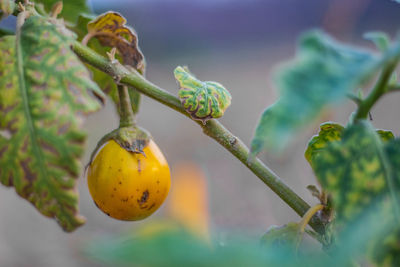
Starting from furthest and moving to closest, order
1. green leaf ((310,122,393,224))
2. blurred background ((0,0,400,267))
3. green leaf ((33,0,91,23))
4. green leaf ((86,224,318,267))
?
blurred background ((0,0,400,267)) < green leaf ((33,0,91,23)) < green leaf ((310,122,393,224)) < green leaf ((86,224,318,267))

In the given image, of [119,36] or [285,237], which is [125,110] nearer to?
[119,36]

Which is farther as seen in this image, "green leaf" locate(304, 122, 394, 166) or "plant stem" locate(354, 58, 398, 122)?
"green leaf" locate(304, 122, 394, 166)

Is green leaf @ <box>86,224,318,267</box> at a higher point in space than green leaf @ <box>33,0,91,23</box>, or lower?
lower

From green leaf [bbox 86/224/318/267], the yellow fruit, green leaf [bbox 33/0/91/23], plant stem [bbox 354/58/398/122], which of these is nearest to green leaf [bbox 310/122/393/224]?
plant stem [bbox 354/58/398/122]

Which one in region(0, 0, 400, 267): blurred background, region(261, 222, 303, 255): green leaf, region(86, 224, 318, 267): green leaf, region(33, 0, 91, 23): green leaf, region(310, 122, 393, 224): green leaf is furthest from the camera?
region(0, 0, 400, 267): blurred background

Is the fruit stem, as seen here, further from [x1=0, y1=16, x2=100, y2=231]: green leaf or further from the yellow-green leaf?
[x1=0, y1=16, x2=100, y2=231]: green leaf

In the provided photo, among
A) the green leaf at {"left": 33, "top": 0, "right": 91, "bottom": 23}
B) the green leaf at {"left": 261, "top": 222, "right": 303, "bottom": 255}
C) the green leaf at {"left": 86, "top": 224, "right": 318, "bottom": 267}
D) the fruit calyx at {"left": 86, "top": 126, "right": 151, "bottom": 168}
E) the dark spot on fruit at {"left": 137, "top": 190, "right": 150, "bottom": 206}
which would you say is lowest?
the green leaf at {"left": 86, "top": 224, "right": 318, "bottom": 267}

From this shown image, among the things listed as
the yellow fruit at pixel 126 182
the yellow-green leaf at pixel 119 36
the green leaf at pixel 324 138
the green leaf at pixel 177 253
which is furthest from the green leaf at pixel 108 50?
the green leaf at pixel 177 253
